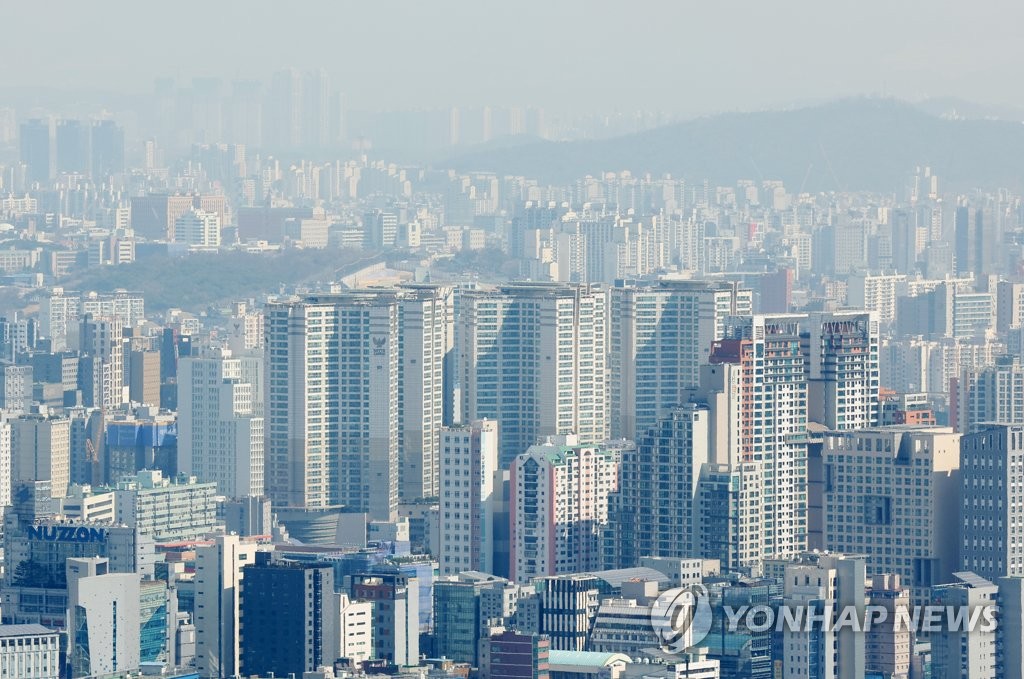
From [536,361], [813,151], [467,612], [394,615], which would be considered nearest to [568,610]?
[467,612]

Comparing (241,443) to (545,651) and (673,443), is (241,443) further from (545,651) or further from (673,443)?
(545,651)

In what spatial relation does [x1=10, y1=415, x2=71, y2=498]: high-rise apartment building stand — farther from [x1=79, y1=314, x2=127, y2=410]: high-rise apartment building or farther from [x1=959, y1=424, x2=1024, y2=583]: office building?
[x1=959, y1=424, x2=1024, y2=583]: office building

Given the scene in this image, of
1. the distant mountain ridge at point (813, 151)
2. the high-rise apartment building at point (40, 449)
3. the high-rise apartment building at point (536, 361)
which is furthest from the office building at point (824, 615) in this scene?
the distant mountain ridge at point (813, 151)

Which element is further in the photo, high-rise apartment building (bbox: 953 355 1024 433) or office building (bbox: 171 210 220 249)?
office building (bbox: 171 210 220 249)

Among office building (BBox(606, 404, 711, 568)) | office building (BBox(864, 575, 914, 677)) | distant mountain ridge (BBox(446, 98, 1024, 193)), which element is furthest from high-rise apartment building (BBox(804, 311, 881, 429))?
distant mountain ridge (BBox(446, 98, 1024, 193))

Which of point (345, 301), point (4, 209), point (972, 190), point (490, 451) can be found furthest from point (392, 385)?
point (4, 209)

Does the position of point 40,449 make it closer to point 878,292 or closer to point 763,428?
point 763,428
